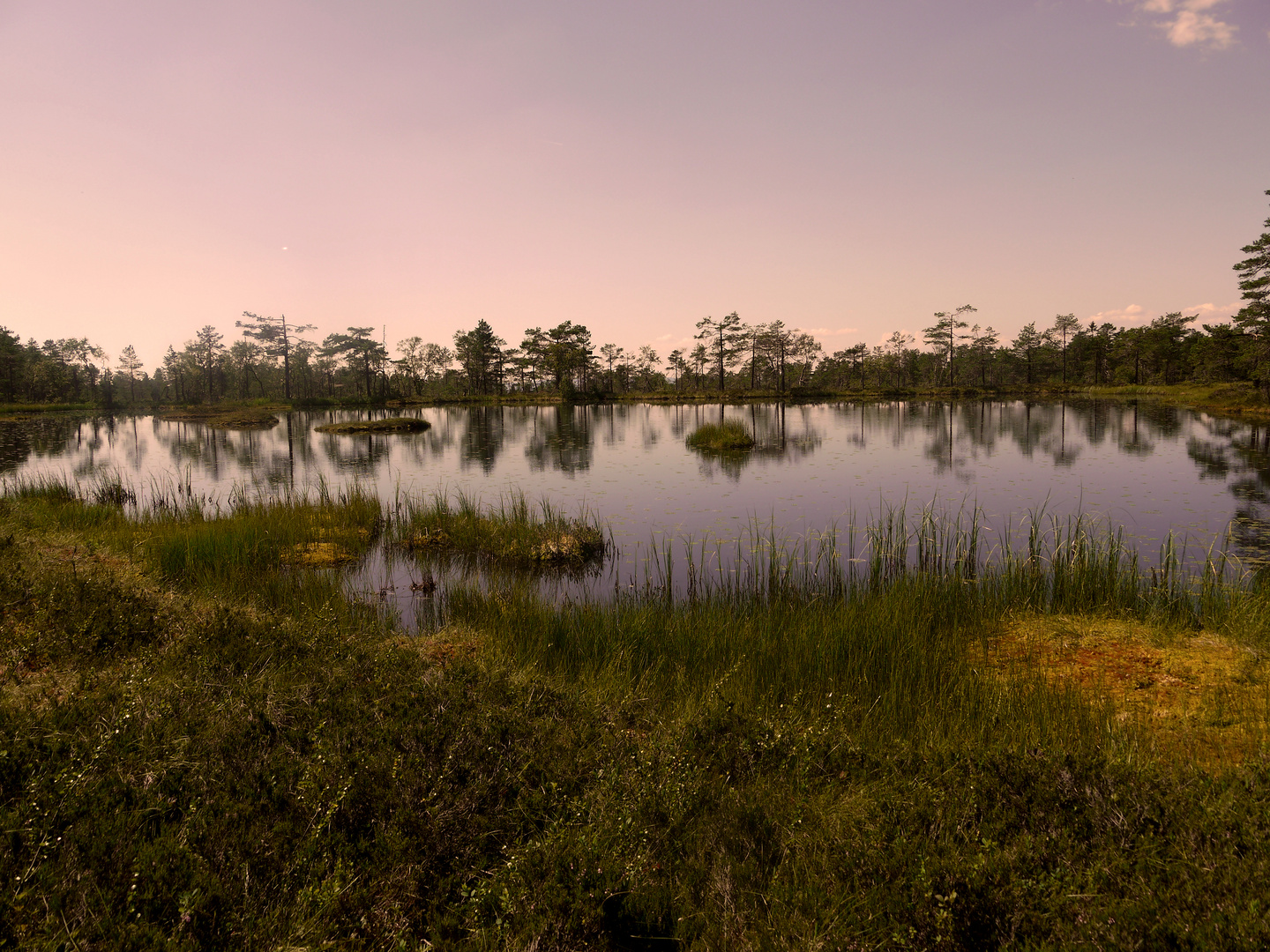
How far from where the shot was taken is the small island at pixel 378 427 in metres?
41.8

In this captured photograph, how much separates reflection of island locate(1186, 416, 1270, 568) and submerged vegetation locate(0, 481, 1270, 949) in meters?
5.29

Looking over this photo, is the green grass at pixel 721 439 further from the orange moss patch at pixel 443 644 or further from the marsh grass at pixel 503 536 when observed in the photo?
the orange moss patch at pixel 443 644

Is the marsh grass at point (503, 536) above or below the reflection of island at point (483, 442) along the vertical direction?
below

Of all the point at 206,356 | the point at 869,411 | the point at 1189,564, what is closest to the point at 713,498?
the point at 1189,564

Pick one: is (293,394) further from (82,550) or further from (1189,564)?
(1189,564)

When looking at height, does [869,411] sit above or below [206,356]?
below

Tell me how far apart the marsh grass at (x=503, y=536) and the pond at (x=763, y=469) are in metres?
0.82

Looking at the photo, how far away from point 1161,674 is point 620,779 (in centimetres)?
552

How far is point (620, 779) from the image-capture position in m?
3.67

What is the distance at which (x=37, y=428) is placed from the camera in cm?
4538

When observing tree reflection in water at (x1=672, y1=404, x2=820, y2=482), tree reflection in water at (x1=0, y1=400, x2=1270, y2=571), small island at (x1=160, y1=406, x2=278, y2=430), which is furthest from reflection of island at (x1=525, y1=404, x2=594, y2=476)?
small island at (x1=160, y1=406, x2=278, y2=430)

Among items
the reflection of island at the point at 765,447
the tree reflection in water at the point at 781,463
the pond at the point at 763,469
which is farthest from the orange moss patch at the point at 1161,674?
the reflection of island at the point at 765,447

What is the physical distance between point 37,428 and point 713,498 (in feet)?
179

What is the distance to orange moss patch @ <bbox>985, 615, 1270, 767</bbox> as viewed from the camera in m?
4.56
